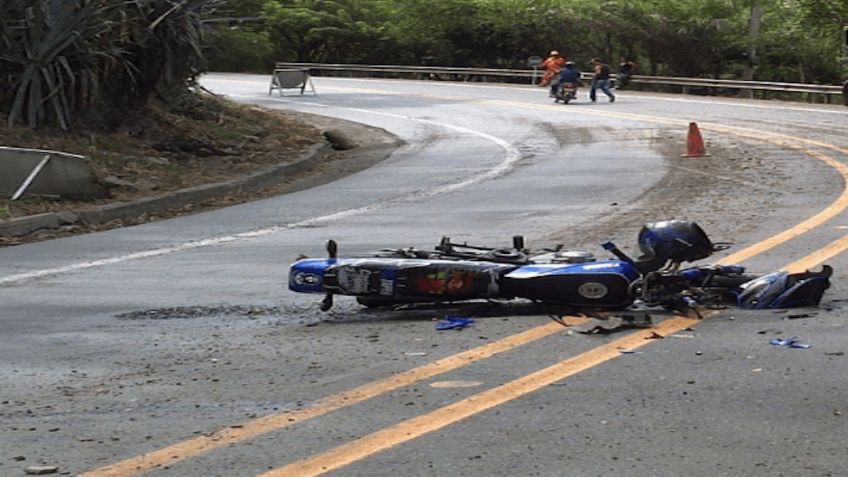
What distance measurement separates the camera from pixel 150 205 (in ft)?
51.4

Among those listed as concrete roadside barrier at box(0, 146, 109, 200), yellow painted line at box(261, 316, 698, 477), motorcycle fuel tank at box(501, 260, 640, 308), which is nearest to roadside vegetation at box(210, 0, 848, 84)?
concrete roadside barrier at box(0, 146, 109, 200)

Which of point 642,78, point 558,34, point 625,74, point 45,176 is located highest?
point 558,34

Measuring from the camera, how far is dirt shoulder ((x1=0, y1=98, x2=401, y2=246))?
14.6m

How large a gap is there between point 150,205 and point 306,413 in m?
10.3

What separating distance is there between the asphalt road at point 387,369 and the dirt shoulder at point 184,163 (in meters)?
1.12

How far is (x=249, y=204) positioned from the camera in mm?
16047

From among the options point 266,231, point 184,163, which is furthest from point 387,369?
point 184,163

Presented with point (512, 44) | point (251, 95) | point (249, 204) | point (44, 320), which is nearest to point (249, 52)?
point (512, 44)

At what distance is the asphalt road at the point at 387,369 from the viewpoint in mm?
5184

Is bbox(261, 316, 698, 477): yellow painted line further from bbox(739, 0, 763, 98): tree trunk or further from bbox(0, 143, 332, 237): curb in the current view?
bbox(739, 0, 763, 98): tree trunk

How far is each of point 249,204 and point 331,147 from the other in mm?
8529

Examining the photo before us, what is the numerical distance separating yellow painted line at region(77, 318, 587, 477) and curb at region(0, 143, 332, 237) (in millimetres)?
7913

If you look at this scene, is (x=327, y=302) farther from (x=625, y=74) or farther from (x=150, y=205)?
(x=625, y=74)

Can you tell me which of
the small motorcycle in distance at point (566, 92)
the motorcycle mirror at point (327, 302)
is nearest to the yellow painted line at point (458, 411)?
the motorcycle mirror at point (327, 302)
